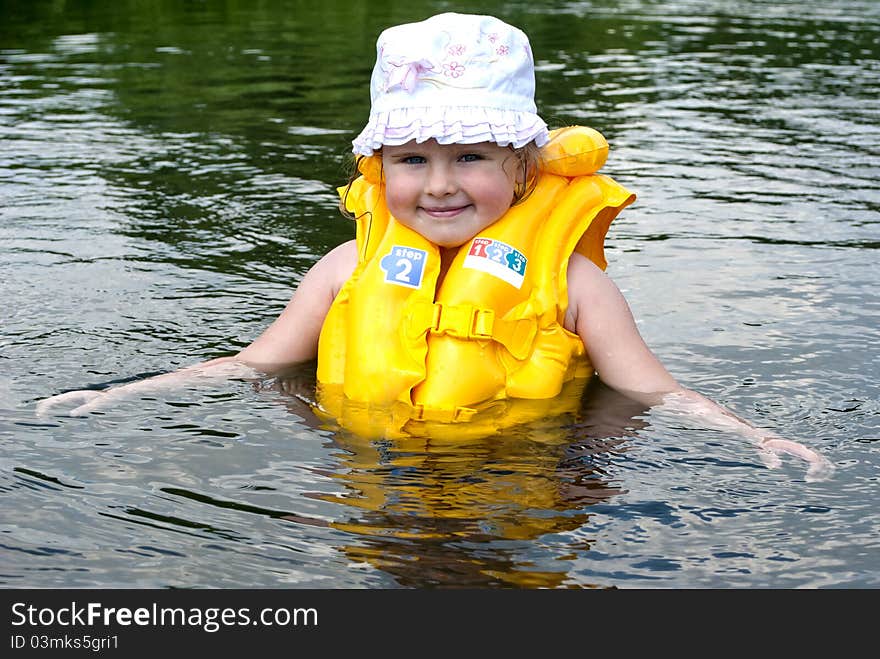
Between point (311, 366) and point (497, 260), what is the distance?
→ 96 cm

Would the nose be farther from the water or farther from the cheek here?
the water

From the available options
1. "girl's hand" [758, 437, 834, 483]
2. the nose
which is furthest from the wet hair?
"girl's hand" [758, 437, 834, 483]

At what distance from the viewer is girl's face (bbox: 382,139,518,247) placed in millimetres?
4617

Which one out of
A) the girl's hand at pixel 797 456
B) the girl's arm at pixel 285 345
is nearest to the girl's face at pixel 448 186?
the girl's arm at pixel 285 345

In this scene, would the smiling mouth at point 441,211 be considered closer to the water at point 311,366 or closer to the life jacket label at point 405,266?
the life jacket label at point 405,266

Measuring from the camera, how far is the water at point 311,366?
3750 millimetres

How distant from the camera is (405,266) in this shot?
15.8ft

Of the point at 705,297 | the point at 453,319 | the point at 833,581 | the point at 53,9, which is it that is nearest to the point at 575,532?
the point at 833,581

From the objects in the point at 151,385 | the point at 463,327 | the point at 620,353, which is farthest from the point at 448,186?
the point at 151,385

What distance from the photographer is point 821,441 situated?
15.3 feet

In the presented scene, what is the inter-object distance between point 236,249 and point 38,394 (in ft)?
8.42

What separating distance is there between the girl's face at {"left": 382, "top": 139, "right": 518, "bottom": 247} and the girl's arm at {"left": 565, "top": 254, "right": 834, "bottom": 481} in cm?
42

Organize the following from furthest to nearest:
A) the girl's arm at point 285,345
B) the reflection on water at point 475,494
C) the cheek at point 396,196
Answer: the girl's arm at point 285,345
the cheek at point 396,196
the reflection on water at point 475,494

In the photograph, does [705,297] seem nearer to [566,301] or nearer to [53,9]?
[566,301]
